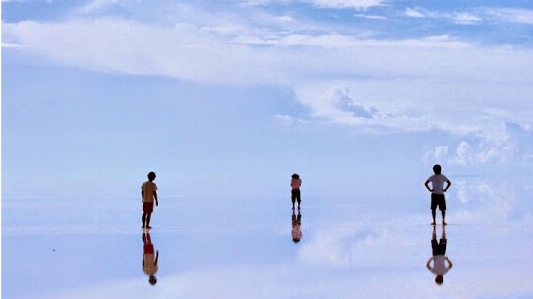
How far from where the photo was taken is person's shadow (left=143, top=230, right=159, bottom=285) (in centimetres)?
1667

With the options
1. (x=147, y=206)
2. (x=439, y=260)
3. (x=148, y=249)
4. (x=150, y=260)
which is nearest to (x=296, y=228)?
(x=147, y=206)

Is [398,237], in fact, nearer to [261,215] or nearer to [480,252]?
[480,252]

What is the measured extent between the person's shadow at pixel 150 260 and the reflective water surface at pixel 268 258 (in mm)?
23

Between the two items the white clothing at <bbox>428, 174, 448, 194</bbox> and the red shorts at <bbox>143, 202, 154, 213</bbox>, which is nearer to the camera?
the white clothing at <bbox>428, 174, 448, 194</bbox>

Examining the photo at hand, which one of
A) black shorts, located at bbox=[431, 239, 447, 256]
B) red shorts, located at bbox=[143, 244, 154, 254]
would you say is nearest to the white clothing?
black shorts, located at bbox=[431, 239, 447, 256]

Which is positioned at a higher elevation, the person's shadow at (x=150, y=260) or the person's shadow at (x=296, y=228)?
the person's shadow at (x=296, y=228)

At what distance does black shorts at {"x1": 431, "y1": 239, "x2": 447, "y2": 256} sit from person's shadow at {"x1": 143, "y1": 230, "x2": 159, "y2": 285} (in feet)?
17.6

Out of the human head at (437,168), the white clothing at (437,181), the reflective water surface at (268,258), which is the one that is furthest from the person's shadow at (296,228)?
the human head at (437,168)

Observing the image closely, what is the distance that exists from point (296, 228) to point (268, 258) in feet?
28.1

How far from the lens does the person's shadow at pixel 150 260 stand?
16.7 meters

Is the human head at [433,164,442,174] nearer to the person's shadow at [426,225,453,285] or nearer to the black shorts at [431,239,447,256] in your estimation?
the person's shadow at [426,225,453,285]

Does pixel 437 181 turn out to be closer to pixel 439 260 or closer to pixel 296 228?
pixel 296 228

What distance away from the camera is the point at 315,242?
22875 millimetres

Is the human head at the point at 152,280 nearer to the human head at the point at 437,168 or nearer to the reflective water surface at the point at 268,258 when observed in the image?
the reflective water surface at the point at 268,258
